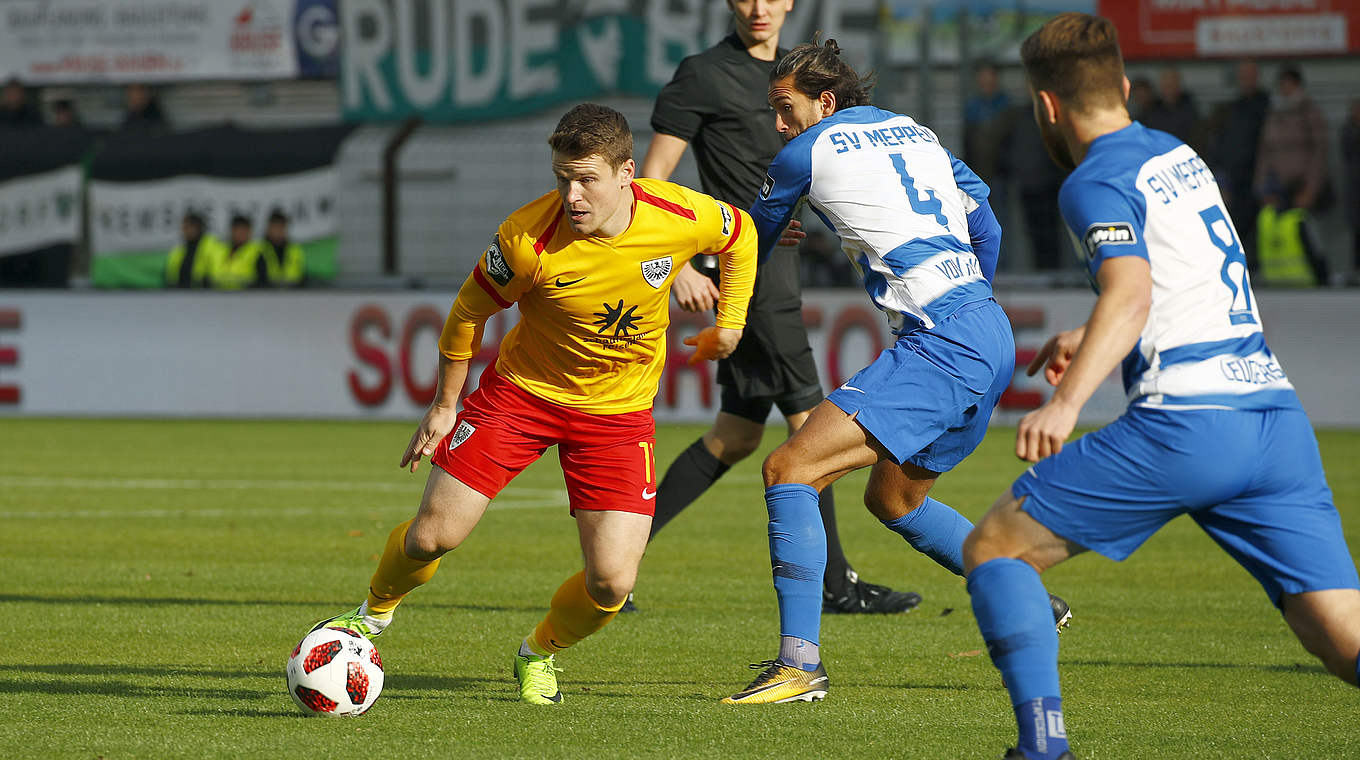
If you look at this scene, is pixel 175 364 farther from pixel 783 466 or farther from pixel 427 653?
pixel 783 466

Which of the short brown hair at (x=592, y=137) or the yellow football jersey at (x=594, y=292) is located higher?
the short brown hair at (x=592, y=137)

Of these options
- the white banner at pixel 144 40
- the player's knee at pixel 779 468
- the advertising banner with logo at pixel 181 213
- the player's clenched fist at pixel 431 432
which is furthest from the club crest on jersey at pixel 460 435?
the white banner at pixel 144 40

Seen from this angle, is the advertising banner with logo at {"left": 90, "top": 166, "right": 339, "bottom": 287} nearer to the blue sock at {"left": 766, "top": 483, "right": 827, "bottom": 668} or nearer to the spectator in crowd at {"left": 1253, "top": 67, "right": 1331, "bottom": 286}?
the spectator in crowd at {"left": 1253, "top": 67, "right": 1331, "bottom": 286}

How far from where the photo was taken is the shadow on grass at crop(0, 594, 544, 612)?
7.12 m

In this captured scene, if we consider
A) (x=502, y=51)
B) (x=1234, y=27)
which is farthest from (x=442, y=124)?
(x=1234, y=27)

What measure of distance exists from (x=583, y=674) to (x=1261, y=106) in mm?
12377

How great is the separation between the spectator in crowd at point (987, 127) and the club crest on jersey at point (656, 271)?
1170 cm

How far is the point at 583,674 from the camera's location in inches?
226

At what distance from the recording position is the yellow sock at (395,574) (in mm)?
5352

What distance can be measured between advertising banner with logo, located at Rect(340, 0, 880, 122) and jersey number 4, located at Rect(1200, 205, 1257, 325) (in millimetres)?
15361

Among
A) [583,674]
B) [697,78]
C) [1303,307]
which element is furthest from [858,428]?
[1303,307]

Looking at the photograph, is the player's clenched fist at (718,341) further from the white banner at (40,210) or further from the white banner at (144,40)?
the white banner at (144,40)

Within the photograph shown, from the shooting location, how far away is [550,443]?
5508 mm

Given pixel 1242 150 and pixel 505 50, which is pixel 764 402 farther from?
pixel 505 50
